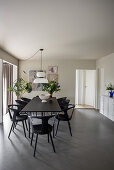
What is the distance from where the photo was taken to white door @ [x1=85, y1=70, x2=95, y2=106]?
7664 millimetres

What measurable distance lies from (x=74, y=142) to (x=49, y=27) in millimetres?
2615

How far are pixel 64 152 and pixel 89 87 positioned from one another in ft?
18.6

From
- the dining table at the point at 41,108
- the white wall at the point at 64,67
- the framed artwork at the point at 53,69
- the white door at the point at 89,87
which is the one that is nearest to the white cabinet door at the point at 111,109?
the dining table at the point at 41,108

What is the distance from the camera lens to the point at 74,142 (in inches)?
120

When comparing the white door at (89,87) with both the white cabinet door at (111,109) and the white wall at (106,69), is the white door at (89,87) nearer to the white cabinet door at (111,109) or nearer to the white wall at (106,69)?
the white wall at (106,69)

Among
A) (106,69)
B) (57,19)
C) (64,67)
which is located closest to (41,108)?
(57,19)

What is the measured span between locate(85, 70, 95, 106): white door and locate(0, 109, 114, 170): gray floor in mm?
3977

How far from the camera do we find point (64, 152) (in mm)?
2613

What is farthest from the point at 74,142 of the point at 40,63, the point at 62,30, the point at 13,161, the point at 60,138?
the point at 40,63

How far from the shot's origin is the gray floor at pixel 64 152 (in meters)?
2.21

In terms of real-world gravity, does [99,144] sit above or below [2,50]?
below

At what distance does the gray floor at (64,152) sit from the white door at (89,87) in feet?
13.0

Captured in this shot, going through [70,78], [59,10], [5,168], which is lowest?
[5,168]

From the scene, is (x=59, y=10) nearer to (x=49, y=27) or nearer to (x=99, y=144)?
(x=49, y=27)
